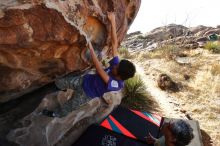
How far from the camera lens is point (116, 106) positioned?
739 cm

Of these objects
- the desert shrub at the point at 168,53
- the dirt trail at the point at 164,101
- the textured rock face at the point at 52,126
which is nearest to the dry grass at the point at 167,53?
the desert shrub at the point at 168,53

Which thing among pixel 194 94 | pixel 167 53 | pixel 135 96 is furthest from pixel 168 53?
pixel 135 96

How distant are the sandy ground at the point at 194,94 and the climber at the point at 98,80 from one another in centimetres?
352

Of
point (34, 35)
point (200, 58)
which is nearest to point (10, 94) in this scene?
point (34, 35)

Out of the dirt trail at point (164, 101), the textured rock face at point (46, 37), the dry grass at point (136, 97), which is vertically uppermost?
the textured rock face at point (46, 37)

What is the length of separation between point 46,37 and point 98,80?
857 mm

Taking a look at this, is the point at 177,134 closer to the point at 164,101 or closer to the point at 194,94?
the point at 164,101

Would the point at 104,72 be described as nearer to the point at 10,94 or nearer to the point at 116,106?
the point at 10,94

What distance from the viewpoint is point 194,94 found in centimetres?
1024

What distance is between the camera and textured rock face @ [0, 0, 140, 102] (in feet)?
13.6

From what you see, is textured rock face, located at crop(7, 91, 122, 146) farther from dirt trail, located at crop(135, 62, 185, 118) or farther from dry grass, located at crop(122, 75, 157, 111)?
dirt trail, located at crop(135, 62, 185, 118)

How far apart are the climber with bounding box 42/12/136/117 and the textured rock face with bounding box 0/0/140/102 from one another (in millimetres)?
217

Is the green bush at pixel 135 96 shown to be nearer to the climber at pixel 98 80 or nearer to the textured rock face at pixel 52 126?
the textured rock face at pixel 52 126

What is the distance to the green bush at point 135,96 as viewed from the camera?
8820 millimetres
